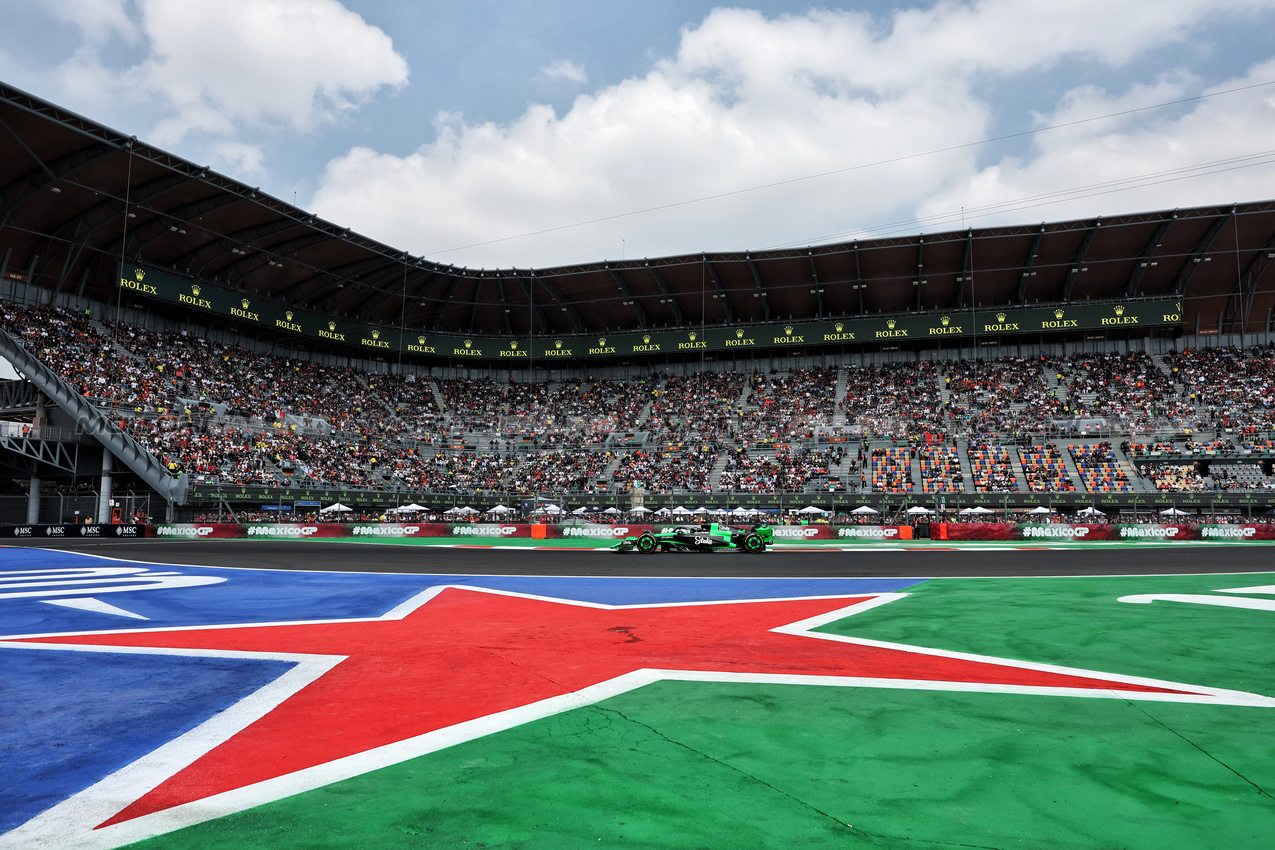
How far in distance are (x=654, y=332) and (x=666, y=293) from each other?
16.3 feet

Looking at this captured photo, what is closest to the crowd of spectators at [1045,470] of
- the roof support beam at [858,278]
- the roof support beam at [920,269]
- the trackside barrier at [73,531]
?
the roof support beam at [920,269]

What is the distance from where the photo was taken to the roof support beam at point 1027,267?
50.9 metres

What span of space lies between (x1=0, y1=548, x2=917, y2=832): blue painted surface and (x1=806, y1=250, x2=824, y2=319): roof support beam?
4457 cm

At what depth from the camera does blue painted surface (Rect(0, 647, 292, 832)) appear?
157 inches

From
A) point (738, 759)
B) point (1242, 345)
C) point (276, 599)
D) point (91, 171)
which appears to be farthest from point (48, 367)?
point (1242, 345)

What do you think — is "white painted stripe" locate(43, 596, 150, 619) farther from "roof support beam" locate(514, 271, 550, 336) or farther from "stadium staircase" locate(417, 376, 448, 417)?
"stadium staircase" locate(417, 376, 448, 417)

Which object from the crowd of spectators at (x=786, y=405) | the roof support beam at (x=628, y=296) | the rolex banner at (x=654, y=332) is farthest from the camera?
the roof support beam at (x=628, y=296)

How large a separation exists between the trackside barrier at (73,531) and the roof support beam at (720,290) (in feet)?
137

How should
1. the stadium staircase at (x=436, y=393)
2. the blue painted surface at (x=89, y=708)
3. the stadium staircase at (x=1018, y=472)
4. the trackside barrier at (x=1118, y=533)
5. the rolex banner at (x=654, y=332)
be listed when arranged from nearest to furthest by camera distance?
the blue painted surface at (x=89, y=708), the trackside barrier at (x=1118, y=533), the stadium staircase at (x=1018, y=472), the rolex banner at (x=654, y=332), the stadium staircase at (x=436, y=393)

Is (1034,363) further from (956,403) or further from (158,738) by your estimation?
(158,738)

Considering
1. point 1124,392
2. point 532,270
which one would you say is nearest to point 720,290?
point 532,270

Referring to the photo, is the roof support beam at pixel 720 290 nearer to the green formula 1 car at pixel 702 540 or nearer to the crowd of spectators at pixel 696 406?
the crowd of spectators at pixel 696 406

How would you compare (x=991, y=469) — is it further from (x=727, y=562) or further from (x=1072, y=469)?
(x=727, y=562)

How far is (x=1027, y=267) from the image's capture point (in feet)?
178
